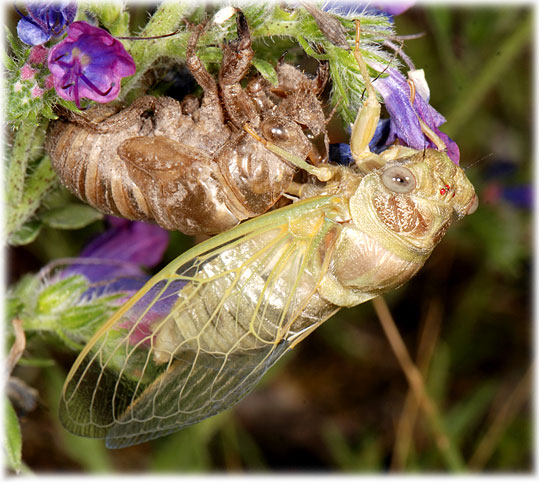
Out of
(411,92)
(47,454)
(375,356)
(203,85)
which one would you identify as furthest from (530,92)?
(47,454)

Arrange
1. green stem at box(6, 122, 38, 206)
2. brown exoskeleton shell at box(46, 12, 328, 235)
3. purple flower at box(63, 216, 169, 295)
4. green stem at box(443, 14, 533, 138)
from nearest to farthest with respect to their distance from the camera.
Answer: brown exoskeleton shell at box(46, 12, 328, 235)
green stem at box(6, 122, 38, 206)
purple flower at box(63, 216, 169, 295)
green stem at box(443, 14, 533, 138)

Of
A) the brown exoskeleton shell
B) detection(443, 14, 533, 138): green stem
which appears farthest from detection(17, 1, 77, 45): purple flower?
detection(443, 14, 533, 138): green stem

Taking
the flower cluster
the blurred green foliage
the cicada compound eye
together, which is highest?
the flower cluster

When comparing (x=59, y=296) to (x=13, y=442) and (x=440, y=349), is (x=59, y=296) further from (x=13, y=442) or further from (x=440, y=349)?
(x=440, y=349)

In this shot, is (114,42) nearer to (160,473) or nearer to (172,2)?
(172,2)

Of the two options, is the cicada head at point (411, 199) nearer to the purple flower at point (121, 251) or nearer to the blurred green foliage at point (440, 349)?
the purple flower at point (121, 251)

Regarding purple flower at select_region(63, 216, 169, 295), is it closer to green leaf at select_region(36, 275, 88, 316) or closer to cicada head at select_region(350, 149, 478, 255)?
green leaf at select_region(36, 275, 88, 316)
